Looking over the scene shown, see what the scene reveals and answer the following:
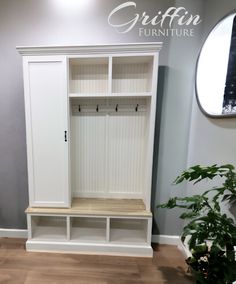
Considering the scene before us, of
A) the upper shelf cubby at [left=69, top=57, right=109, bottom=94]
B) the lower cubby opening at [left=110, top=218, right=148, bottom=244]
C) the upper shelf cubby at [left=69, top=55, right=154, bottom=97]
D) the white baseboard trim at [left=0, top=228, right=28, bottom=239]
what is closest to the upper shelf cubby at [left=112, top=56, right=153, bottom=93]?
the upper shelf cubby at [left=69, top=55, right=154, bottom=97]

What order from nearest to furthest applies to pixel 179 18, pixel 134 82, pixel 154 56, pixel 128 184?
1. pixel 154 56
2. pixel 179 18
3. pixel 134 82
4. pixel 128 184

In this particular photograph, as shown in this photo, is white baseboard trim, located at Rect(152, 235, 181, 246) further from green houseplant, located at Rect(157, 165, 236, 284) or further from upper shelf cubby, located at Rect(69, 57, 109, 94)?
upper shelf cubby, located at Rect(69, 57, 109, 94)

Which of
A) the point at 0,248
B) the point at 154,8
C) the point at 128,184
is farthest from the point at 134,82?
the point at 0,248

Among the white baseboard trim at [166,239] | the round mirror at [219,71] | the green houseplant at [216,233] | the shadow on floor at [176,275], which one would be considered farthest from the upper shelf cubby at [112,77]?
the shadow on floor at [176,275]

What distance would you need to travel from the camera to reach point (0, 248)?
6.75ft

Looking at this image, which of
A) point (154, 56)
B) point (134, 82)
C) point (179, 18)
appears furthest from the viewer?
point (134, 82)

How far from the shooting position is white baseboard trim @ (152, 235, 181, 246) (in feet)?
7.20

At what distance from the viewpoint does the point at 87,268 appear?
1.78 meters

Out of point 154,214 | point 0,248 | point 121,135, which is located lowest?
point 0,248

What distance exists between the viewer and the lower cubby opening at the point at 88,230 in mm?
2040

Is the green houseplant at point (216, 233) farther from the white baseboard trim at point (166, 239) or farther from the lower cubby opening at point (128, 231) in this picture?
the white baseboard trim at point (166, 239)

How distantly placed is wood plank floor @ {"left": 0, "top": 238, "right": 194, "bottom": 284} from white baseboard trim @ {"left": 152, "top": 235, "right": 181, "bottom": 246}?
0.46 ft

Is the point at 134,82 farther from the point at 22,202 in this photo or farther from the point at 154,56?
the point at 22,202

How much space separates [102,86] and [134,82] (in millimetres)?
350
